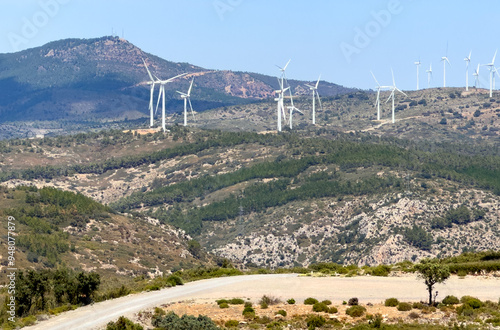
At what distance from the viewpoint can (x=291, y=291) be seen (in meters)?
64.4

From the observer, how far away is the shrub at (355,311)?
5466 cm

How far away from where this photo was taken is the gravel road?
56.8 metres

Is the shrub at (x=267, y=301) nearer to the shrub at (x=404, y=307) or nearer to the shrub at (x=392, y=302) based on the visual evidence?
the shrub at (x=392, y=302)

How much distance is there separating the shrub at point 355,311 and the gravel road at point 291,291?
4.29 m

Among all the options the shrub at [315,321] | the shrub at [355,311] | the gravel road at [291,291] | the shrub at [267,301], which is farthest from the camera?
the shrub at [267,301]

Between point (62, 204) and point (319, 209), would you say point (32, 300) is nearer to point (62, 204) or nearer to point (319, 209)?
point (62, 204)

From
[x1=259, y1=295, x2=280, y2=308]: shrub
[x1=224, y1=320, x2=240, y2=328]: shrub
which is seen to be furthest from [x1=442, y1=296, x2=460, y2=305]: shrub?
[x1=224, y1=320, x2=240, y2=328]: shrub

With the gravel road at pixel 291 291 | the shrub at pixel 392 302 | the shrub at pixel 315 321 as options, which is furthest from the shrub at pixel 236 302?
the shrub at pixel 392 302

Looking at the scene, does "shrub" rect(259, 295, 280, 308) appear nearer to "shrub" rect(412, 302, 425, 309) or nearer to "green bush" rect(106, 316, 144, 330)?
"shrub" rect(412, 302, 425, 309)

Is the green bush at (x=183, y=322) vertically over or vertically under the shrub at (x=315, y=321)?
over

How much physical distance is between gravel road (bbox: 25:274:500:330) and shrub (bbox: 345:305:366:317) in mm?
4289

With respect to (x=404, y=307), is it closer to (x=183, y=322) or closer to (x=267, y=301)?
(x=267, y=301)

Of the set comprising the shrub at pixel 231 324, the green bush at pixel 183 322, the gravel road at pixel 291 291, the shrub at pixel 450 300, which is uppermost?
the green bush at pixel 183 322

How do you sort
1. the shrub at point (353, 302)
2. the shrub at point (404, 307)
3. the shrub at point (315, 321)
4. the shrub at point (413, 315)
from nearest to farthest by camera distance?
the shrub at point (315, 321), the shrub at point (413, 315), the shrub at point (404, 307), the shrub at point (353, 302)
